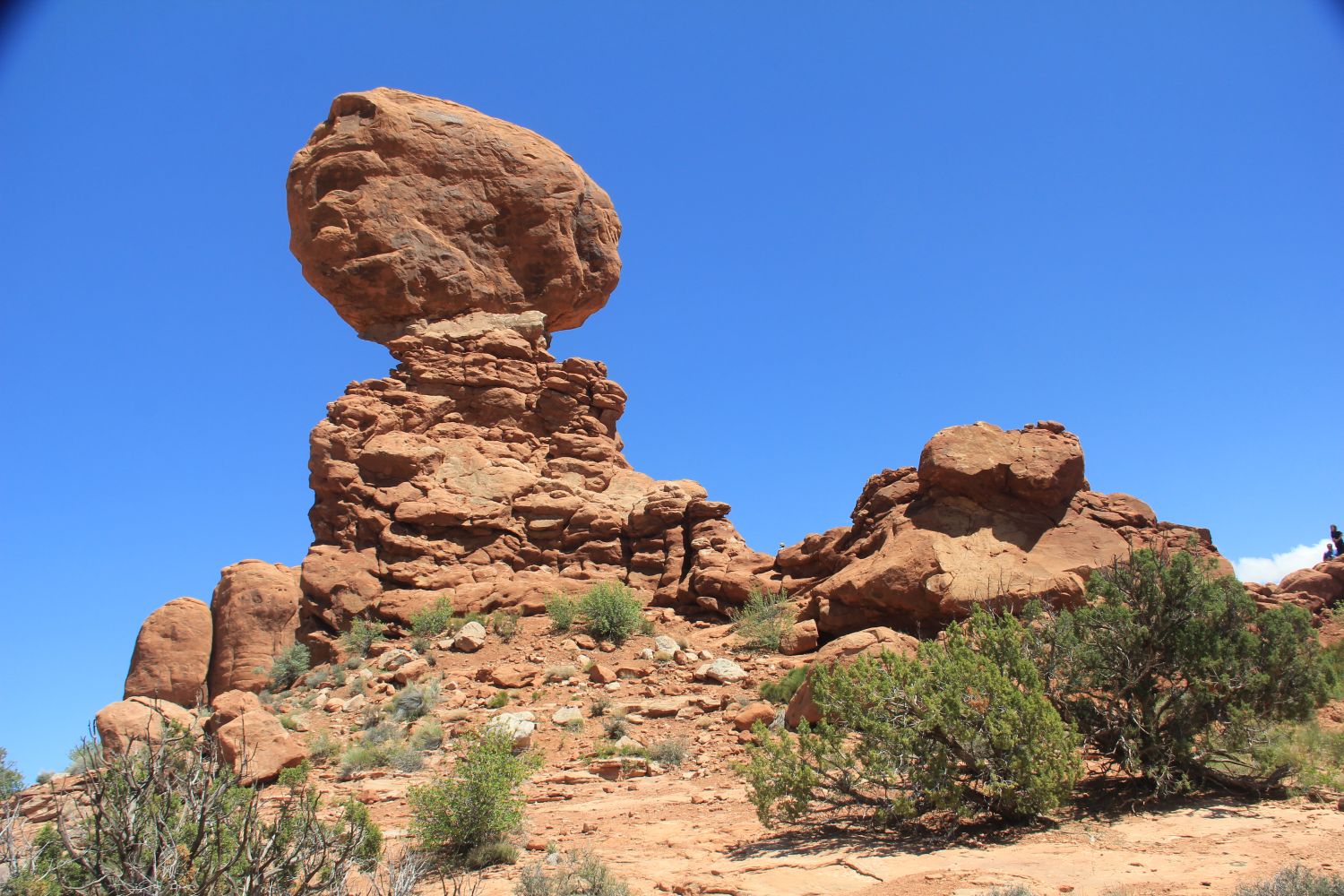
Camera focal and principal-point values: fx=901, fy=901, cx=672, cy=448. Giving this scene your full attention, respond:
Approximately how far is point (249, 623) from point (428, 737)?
7.17 meters

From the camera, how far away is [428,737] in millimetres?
13219

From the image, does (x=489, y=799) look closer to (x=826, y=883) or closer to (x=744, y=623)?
(x=826, y=883)

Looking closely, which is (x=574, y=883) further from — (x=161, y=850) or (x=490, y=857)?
(x=161, y=850)

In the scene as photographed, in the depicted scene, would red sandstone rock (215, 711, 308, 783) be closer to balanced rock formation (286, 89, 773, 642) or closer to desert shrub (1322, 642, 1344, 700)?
balanced rock formation (286, 89, 773, 642)

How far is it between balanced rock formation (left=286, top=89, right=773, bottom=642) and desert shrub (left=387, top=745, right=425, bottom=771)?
5893 millimetres

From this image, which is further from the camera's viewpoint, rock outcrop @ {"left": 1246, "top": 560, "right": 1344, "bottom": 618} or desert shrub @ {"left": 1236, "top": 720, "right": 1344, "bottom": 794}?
rock outcrop @ {"left": 1246, "top": 560, "right": 1344, "bottom": 618}

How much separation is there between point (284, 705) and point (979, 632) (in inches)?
470

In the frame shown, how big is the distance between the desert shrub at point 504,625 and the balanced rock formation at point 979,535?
572 centimetres

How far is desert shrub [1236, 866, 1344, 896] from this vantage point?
5.68 m

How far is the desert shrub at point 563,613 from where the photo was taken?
17.8m

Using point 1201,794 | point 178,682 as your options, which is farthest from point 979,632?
point 178,682

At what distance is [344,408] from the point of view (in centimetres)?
2039

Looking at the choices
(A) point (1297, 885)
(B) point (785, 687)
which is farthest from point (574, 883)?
(B) point (785, 687)

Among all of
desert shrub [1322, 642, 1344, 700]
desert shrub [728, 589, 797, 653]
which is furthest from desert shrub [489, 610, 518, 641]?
desert shrub [1322, 642, 1344, 700]
